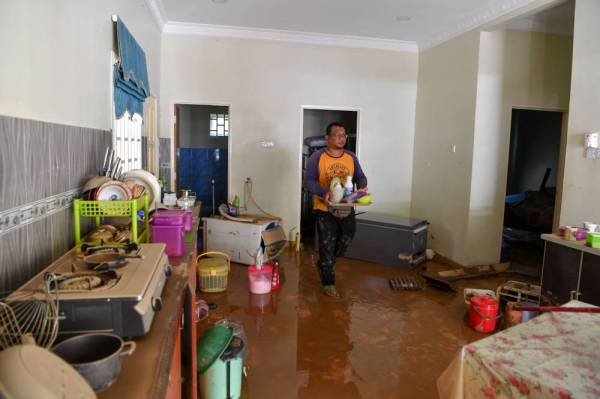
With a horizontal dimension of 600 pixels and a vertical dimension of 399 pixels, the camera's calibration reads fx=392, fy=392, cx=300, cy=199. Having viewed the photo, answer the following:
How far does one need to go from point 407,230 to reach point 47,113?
13.3 ft

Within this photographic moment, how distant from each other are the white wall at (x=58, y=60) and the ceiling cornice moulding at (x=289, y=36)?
2.43 m

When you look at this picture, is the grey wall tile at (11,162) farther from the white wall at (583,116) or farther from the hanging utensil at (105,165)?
the white wall at (583,116)

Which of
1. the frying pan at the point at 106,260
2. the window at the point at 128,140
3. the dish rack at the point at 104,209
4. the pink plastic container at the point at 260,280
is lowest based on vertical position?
the pink plastic container at the point at 260,280

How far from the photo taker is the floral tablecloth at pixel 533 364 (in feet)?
3.57

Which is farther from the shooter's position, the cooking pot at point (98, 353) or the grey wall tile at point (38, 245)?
the grey wall tile at point (38, 245)

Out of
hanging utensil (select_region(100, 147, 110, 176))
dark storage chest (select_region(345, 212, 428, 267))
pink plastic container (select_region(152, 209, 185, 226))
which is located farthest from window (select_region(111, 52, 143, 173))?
dark storage chest (select_region(345, 212, 428, 267))

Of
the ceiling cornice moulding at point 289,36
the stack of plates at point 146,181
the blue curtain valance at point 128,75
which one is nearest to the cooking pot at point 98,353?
the stack of plates at point 146,181

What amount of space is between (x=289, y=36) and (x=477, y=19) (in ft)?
8.11

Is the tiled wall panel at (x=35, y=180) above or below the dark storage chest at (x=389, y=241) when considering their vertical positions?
above

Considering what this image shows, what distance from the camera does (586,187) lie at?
3.54m

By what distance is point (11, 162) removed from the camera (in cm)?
145

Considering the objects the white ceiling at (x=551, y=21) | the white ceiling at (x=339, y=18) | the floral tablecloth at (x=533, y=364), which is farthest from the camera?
the white ceiling at (x=339, y=18)

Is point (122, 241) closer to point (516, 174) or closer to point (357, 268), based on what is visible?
point (357, 268)

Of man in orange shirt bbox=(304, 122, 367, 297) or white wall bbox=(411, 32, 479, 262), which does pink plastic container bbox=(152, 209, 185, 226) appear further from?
white wall bbox=(411, 32, 479, 262)
